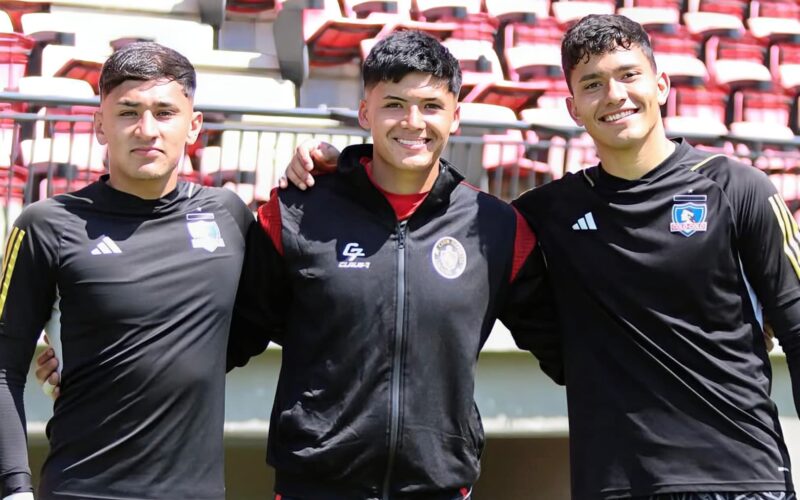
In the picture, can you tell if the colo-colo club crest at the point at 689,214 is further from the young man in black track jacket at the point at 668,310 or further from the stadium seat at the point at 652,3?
the stadium seat at the point at 652,3

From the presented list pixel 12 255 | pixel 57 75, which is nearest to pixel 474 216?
pixel 12 255

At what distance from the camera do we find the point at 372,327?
279cm

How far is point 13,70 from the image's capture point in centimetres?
634

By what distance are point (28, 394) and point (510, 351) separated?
2.23 m

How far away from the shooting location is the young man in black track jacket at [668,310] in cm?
283

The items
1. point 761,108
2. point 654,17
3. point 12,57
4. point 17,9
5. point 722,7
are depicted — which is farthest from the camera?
point 722,7

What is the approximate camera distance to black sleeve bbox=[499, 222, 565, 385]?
310 cm

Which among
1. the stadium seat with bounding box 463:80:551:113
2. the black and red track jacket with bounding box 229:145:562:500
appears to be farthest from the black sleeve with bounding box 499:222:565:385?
the stadium seat with bounding box 463:80:551:113

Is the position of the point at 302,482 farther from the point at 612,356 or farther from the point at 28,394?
the point at 28,394

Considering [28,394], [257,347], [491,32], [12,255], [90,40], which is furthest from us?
[491,32]

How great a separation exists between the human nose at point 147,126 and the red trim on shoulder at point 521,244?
3.45 ft

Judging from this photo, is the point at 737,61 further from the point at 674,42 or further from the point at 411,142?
the point at 411,142

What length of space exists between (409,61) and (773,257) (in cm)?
110

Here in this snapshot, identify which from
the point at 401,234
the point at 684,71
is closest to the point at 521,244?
the point at 401,234
